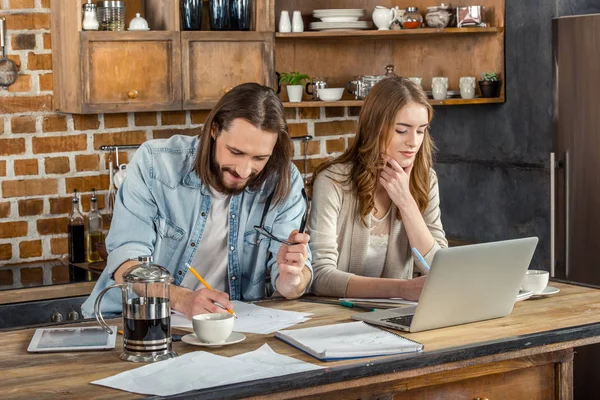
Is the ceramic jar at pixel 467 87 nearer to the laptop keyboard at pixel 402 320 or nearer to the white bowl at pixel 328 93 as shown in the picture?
the white bowl at pixel 328 93

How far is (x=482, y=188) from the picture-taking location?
194 inches

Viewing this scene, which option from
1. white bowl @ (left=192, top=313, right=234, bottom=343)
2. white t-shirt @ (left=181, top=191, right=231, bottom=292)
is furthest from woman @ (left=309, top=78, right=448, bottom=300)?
white bowl @ (left=192, top=313, right=234, bottom=343)

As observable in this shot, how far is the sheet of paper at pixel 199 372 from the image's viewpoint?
1.95 m

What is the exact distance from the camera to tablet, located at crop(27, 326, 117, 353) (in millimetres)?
2234

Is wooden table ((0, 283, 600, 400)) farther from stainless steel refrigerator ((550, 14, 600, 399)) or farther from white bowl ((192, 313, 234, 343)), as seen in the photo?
stainless steel refrigerator ((550, 14, 600, 399))

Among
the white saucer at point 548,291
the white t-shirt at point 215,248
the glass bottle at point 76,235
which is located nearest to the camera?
the white saucer at point 548,291

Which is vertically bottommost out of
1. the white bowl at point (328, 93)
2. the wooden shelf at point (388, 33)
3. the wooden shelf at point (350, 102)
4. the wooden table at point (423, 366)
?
the wooden table at point (423, 366)

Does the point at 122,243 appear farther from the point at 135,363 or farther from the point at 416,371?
the point at 416,371

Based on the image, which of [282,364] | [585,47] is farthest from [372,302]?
[585,47]

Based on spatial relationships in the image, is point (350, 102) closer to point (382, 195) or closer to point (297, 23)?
point (297, 23)

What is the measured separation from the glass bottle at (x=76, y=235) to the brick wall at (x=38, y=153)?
0.25ft

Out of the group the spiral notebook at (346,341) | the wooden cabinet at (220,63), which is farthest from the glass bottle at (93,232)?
the spiral notebook at (346,341)

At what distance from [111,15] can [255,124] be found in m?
1.40

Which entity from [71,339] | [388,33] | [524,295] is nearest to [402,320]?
[524,295]
